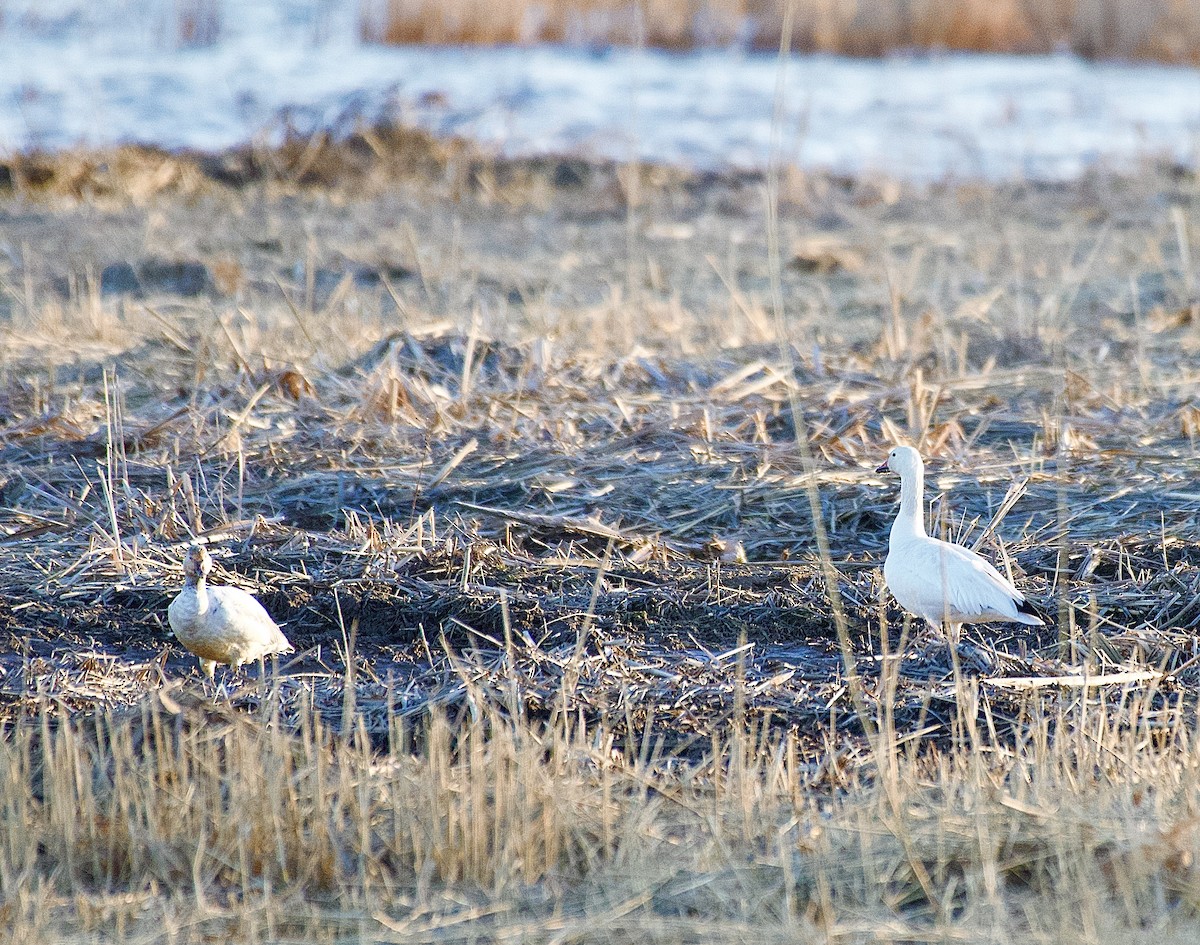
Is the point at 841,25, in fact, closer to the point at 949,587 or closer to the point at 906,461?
the point at 906,461

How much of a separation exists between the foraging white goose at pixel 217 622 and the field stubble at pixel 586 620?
132 mm

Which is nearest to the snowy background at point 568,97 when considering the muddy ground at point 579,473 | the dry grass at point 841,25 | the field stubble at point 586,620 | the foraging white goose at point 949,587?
the dry grass at point 841,25

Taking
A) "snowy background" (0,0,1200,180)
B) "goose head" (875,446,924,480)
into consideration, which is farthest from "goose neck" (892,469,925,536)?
"snowy background" (0,0,1200,180)

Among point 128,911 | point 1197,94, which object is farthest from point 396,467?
point 1197,94

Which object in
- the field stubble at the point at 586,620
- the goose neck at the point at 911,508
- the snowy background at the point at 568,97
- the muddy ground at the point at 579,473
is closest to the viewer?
the field stubble at the point at 586,620

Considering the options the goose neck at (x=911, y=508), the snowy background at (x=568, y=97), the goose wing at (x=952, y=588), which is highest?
the snowy background at (x=568, y=97)

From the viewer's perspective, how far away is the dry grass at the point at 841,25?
1691cm

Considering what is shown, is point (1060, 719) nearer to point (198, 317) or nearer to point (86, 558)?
point (86, 558)

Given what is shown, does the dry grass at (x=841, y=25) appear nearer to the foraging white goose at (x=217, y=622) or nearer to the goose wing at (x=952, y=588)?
Result: the foraging white goose at (x=217, y=622)

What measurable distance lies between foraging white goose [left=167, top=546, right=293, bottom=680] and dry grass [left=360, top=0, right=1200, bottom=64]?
1392 cm

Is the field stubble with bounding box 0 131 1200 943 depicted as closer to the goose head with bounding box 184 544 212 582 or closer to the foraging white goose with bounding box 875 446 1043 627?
the foraging white goose with bounding box 875 446 1043 627

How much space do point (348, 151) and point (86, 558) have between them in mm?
8548

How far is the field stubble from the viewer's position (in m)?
2.93

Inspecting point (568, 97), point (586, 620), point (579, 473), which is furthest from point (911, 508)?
point (568, 97)
